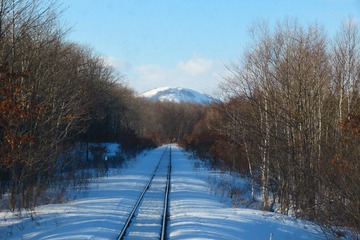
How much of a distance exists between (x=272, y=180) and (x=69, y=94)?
1043 cm

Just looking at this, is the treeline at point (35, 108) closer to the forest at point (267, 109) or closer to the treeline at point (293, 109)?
the forest at point (267, 109)

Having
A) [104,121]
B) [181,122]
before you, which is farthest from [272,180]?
[181,122]

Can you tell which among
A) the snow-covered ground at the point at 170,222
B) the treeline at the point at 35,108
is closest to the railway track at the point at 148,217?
the snow-covered ground at the point at 170,222

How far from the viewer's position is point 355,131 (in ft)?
32.0

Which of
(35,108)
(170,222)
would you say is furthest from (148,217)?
(35,108)

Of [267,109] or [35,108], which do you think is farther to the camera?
[267,109]

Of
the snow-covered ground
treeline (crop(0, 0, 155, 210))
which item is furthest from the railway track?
treeline (crop(0, 0, 155, 210))

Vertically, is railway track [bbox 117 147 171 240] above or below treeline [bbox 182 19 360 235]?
below

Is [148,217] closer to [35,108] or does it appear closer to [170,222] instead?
[170,222]

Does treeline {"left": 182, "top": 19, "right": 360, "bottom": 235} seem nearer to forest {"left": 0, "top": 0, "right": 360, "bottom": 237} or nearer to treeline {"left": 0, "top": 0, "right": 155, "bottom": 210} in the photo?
forest {"left": 0, "top": 0, "right": 360, "bottom": 237}

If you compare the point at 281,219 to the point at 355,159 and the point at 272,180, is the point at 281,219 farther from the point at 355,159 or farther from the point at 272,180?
the point at 355,159

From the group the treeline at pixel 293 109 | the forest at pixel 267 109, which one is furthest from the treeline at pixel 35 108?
the treeline at pixel 293 109

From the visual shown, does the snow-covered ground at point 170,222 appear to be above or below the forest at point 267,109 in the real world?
below

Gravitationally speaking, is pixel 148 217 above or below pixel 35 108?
below
